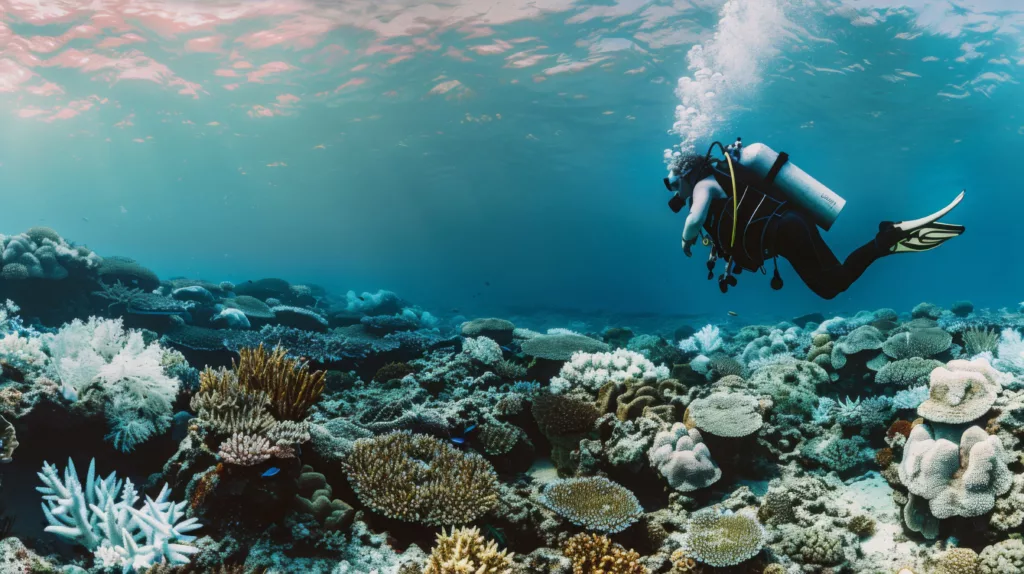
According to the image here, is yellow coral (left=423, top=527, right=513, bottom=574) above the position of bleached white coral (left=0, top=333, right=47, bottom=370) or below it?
below

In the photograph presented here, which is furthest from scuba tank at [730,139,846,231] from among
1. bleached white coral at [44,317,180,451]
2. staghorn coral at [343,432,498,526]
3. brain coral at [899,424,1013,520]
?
bleached white coral at [44,317,180,451]

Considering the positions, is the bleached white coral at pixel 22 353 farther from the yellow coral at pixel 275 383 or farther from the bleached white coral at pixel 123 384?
the yellow coral at pixel 275 383

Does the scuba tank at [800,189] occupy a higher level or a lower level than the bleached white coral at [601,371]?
higher

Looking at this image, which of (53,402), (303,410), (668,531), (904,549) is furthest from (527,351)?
(53,402)

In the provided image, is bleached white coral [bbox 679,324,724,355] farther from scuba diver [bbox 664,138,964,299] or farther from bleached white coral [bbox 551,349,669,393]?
scuba diver [bbox 664,138,964,299]

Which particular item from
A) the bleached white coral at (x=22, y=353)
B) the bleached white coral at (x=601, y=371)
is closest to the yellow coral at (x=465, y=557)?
the bleached white coral at (x=601, y=371)

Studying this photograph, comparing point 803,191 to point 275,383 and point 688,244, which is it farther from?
point 275,383

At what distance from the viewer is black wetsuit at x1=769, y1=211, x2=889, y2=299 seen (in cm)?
448

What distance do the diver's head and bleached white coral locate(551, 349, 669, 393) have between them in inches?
160

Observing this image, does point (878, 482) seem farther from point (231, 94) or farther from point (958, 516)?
point (231, 94)

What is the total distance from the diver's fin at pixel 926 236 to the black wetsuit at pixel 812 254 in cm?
20

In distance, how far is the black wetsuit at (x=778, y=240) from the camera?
14.8ft

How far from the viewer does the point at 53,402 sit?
4906 millimetres

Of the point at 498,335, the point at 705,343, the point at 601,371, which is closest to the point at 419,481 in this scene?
the point at 601,371
